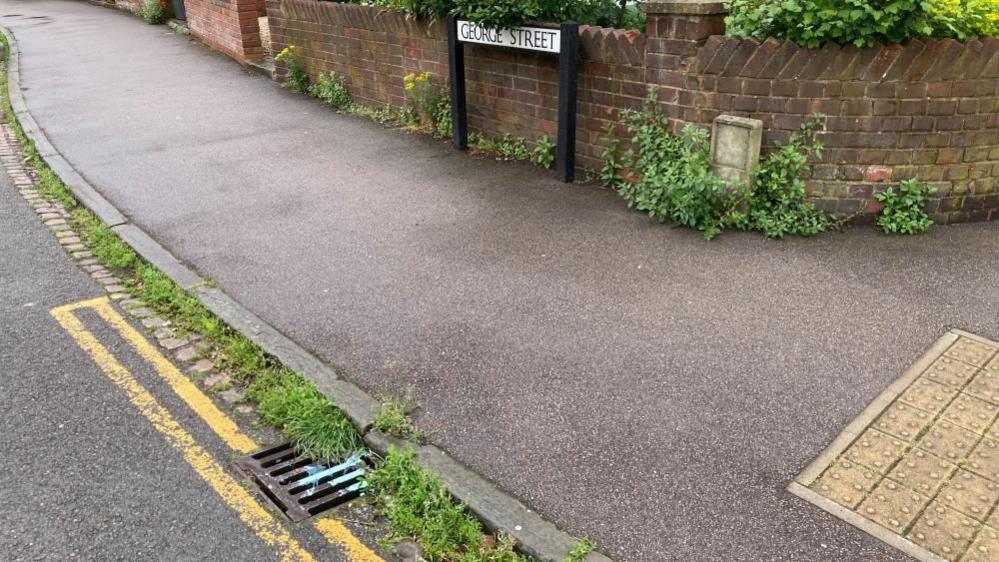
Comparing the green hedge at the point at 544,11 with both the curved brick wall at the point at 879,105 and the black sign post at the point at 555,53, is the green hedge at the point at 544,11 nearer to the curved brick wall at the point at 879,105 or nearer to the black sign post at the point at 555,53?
the black sign post at the point at 555,53

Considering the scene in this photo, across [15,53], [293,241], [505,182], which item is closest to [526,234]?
[505,182]

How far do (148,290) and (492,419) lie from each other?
3.03m

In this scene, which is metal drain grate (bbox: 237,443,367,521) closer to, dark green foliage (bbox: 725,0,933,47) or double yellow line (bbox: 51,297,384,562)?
double yellow line (bbox: 51,297,384,562)

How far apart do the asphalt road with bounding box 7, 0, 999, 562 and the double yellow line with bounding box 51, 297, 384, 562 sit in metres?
0.67

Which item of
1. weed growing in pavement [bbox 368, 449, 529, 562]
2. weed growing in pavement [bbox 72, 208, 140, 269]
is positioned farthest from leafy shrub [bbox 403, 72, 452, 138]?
weed growing in pavement [bbox 368, 449, 529, 562]

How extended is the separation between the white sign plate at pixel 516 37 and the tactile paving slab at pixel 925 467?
4072 millimetres

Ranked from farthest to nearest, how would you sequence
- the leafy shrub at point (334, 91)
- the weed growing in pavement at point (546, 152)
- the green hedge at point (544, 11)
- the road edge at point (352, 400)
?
1. the leafy shrub at point (334, 91)
2. the weed growing in pavement at point (546, 152)
3. the green hedge at point (544, 11)
4. the road edge at point (352, 400)

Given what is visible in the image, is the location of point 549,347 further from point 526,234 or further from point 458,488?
point 526,234

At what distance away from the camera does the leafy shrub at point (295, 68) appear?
1135 cm

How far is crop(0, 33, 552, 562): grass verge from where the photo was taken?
3.17 metres

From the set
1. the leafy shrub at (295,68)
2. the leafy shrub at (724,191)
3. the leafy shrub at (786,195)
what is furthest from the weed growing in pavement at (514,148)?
the leafy shrub at (295,68)

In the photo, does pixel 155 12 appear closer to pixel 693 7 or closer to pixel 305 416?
pixel 693 7

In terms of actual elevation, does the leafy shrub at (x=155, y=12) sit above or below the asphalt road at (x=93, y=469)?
above

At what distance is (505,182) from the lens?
7.41 m
